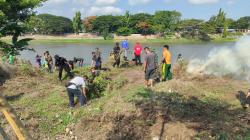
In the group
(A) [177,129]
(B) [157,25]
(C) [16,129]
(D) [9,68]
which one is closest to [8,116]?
(C) [16,129]

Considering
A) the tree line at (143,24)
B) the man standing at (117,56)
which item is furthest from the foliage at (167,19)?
the man standing at (117,56)

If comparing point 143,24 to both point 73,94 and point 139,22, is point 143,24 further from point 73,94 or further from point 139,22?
point 73,94

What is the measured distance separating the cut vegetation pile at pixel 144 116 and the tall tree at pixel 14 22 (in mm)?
6406

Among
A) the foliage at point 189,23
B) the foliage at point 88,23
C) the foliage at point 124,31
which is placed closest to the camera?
the foliage at point 189,23

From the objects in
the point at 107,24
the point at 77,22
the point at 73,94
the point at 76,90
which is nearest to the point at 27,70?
the point at 73,94

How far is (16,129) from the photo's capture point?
3891 mm

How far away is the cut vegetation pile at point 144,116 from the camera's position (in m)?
11.7

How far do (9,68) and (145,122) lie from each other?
428 inches

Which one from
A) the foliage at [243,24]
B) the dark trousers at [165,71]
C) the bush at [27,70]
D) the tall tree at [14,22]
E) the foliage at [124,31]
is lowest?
the foliage at [124,31]

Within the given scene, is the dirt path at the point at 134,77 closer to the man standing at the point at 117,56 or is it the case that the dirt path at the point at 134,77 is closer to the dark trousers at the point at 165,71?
the dark trousers at the point at 165,71

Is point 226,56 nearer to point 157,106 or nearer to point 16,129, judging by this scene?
point 157,106

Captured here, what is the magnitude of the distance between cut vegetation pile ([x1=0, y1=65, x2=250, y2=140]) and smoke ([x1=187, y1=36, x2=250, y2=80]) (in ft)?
14.5

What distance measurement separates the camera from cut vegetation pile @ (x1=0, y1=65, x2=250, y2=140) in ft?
38.4

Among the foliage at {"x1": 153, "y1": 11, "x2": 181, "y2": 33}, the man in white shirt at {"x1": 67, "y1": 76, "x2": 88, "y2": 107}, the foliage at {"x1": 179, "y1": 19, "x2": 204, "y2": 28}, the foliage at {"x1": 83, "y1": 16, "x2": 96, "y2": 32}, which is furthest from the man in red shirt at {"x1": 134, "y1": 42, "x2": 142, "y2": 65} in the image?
the foliage at {"x1": 83, "y1": 16, "x2": 96, "y2": 32}
